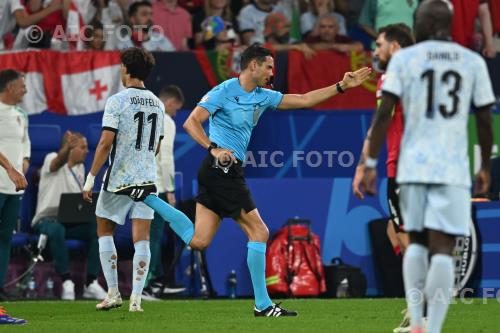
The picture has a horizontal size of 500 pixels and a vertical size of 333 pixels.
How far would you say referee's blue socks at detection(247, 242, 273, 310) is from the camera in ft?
32.4

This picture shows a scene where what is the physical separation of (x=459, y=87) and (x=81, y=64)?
9089 mm

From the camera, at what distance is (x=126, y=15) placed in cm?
1602

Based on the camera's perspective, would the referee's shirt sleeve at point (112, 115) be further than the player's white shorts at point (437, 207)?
Yes

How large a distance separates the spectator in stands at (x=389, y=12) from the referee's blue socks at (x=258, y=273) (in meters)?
7.03

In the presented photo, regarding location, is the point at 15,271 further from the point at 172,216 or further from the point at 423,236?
the point at 423,236

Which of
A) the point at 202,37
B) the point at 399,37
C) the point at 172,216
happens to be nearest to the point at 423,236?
the point at 399,37

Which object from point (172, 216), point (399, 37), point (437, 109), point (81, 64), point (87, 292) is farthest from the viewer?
point (81, 64)

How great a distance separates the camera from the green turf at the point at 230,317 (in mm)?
8945

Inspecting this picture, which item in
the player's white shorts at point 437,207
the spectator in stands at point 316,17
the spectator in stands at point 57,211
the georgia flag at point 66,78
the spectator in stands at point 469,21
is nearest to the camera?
the player's white shorts at point 437,207

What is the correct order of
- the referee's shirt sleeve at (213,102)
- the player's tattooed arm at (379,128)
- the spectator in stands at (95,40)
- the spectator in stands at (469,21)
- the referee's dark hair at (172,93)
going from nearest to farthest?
the player's tattooed arm at (379,128)
the referee's shirt sleeve at (213,102)
the referee's dark hair at (172,93)
the spectator in stands at (95,40)
the spectator in stands at (469,21)

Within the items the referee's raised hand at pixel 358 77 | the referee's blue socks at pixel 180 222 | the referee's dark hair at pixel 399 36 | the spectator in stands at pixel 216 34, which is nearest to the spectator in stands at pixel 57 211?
the spectator in stands at pixel 216 34

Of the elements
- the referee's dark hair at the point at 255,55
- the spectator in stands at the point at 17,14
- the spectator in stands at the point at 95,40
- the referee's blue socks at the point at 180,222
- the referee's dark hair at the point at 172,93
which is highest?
the spectator in stands at the point at 17,14

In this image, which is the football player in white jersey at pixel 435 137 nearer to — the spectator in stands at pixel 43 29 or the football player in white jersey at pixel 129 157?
the football player in white jersey at pixel 129 157
